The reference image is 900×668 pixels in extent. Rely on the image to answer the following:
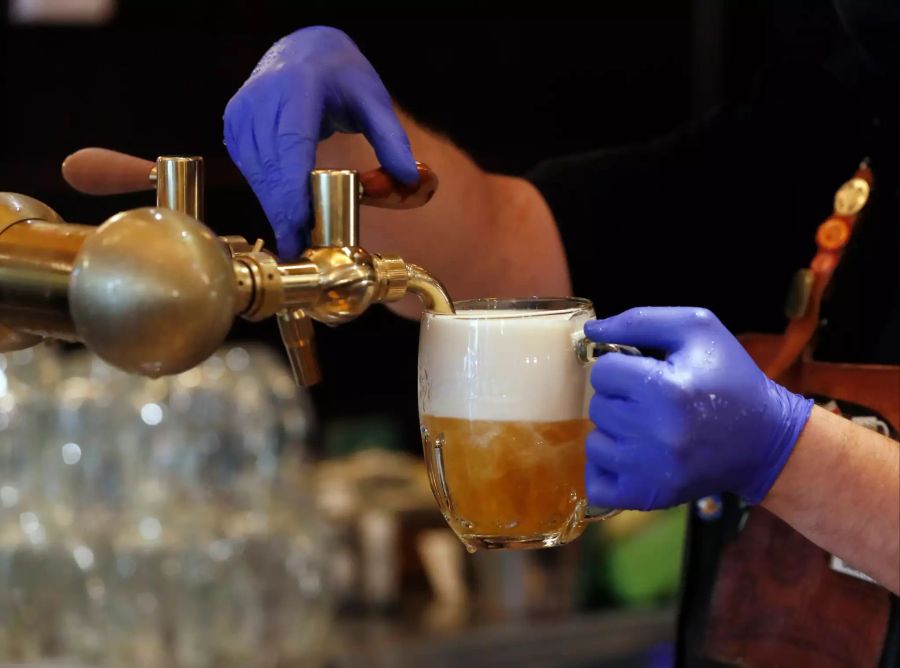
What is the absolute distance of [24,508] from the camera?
213 centimetres

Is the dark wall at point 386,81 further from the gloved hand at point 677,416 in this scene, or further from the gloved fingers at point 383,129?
the gloved hand at point 677,416

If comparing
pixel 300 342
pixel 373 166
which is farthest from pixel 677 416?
pixel 373 166

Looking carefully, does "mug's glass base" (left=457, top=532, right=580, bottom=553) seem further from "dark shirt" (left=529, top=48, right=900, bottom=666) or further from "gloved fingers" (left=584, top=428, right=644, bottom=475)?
"dark shirt" (left=529, top=48, right=900, bottom=666)

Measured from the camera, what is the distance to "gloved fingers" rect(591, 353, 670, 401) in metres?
0.80

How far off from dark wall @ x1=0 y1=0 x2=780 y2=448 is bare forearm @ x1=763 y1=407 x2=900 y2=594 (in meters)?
1.30

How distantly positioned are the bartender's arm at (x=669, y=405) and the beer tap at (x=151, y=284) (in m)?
0.16

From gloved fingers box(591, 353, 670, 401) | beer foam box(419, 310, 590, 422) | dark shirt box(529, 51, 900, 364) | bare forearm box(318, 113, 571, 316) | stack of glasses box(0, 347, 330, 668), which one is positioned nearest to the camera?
gloved fingers box(591, 353, 670, 401)

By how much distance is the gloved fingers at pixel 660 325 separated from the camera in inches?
32.7

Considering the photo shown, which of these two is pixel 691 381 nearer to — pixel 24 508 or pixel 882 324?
pixel 882 324

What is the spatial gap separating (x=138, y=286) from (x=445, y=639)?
1.90m

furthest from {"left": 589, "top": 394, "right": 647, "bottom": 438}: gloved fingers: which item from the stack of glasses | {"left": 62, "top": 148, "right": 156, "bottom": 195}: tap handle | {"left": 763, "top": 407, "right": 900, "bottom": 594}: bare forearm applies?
the stack of glasses

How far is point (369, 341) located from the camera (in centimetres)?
285

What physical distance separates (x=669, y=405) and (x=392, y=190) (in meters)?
0.26

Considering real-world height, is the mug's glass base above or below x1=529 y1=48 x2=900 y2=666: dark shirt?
below
